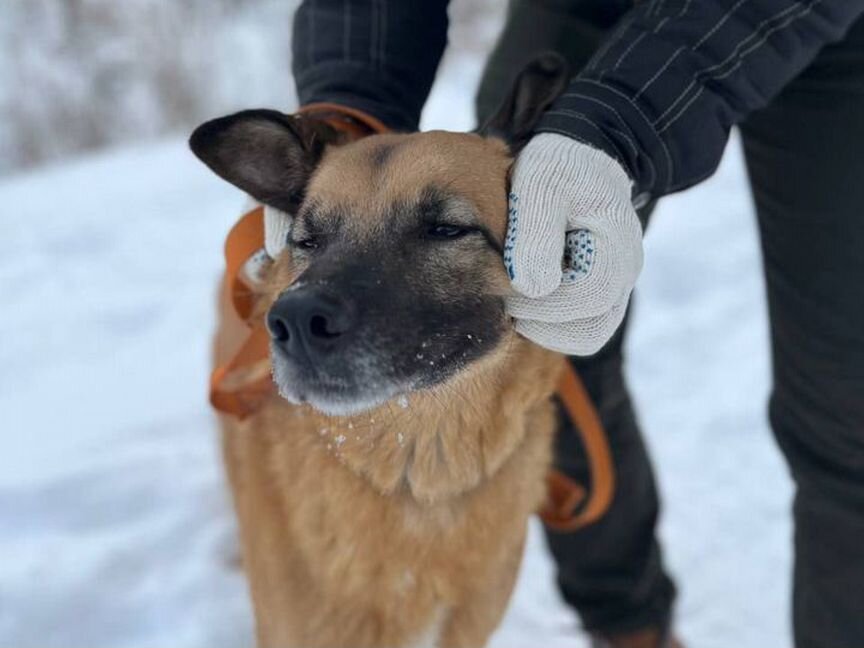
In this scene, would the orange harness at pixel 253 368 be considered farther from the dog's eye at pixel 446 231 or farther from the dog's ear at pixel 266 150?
the dog's eye at pixel 446 231

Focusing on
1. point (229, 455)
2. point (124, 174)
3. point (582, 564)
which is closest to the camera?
point (229, 455)

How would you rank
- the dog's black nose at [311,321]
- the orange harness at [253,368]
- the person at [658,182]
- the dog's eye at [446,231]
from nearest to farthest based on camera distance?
the dog's black nose at [311,321] < the person at [658,182] < the dog's eye at [446,231] < the orange harness at [253,368]

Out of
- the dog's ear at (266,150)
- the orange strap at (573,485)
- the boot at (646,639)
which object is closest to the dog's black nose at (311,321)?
the dog's ear at (266,150)

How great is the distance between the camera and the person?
153 centimetres

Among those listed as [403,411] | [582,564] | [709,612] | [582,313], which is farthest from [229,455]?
[709,612]

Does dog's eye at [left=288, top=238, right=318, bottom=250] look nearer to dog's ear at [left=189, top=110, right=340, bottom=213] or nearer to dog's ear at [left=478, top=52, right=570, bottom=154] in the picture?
dog's ear at [left=189, top=110, right=340, bottom=213]

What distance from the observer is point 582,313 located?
1537mm

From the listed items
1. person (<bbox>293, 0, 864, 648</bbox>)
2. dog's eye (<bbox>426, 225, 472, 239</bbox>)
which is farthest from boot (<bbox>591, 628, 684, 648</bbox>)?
dog's eye (<bbox>426, 225, 472, 239</bbox>)

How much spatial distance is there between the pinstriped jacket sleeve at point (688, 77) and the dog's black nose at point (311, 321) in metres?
0.49

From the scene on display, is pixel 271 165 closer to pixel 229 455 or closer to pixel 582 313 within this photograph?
pixel 582 313

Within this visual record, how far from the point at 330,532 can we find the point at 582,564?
1.03m

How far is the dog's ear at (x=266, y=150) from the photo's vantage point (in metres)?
1.75

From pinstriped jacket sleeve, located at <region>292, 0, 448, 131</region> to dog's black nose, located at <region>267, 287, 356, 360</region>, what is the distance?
0.66 meters

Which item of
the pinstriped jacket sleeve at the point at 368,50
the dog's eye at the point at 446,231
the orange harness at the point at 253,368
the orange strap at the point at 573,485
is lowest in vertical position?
the orange strap at the point at 573,485
